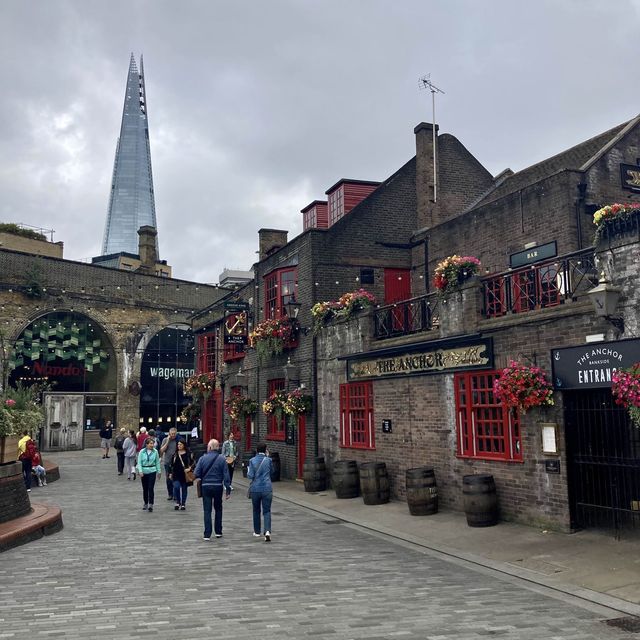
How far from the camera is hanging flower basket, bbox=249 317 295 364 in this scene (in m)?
20.7

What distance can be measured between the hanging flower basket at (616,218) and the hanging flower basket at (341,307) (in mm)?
7805

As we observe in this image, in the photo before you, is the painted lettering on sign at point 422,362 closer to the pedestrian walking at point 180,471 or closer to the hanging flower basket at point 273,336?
the hanging flower basket at point 273,336

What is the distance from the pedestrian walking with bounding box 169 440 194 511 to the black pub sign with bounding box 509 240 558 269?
928cm

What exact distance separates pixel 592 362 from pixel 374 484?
20.8ft

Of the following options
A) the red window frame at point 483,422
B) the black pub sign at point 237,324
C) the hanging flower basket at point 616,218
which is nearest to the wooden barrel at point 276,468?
the black pub sign at point 237,324

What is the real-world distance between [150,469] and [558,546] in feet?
27.1

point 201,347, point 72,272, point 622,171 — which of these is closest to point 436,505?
point 622,171

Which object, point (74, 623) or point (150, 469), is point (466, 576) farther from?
point (150, 469)

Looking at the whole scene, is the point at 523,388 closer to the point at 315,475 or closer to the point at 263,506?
the point at 263,506

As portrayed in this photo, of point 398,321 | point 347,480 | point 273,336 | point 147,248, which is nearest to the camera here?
point 347,480

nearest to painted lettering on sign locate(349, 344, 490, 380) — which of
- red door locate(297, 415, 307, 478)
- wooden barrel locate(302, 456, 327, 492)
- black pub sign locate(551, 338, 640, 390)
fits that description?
black pub sign locate(551, 338, 640, 390)

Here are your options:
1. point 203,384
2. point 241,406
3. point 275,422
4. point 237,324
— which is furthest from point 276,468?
point 203,384

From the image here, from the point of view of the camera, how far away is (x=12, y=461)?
12.2m

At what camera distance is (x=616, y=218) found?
33.7ft
